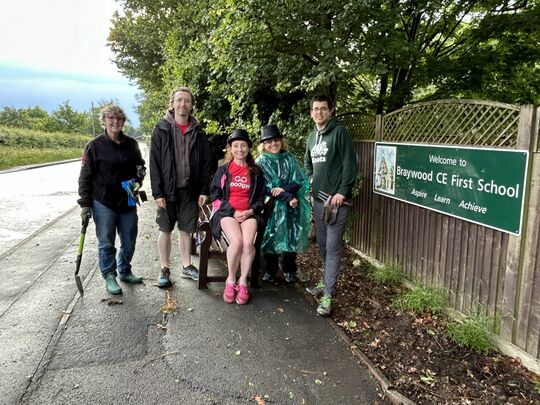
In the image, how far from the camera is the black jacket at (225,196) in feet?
13.7

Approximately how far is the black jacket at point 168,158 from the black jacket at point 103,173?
1.07 feet

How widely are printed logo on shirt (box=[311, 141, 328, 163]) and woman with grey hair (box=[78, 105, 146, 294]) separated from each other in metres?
1.94

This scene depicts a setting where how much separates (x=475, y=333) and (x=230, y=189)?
8.56 feet

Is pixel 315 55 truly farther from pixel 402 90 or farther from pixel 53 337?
pixel 53 337

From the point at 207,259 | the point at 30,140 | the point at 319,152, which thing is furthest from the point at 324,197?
the point at 30,140

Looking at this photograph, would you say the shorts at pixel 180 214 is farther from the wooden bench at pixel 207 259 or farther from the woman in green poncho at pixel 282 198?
the woman in green poncho at pixel 282 198

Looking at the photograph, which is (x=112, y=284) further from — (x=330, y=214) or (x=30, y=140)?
(x=30, y=140)

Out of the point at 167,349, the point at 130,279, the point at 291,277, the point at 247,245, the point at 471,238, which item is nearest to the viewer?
the point at 167,349

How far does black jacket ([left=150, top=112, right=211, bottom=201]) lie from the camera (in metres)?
4.19

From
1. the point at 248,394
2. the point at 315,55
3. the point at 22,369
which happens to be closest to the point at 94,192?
the point at 22,369

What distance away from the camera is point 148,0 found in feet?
46.5

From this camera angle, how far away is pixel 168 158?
4.19 metres

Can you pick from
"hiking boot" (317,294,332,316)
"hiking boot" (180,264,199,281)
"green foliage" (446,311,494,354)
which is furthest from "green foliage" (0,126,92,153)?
"green foliage" (446,311,494,354)

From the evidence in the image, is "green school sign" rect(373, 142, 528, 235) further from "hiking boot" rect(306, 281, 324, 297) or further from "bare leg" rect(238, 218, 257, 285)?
"bare leg" rect(238, 218, 257, 285)
